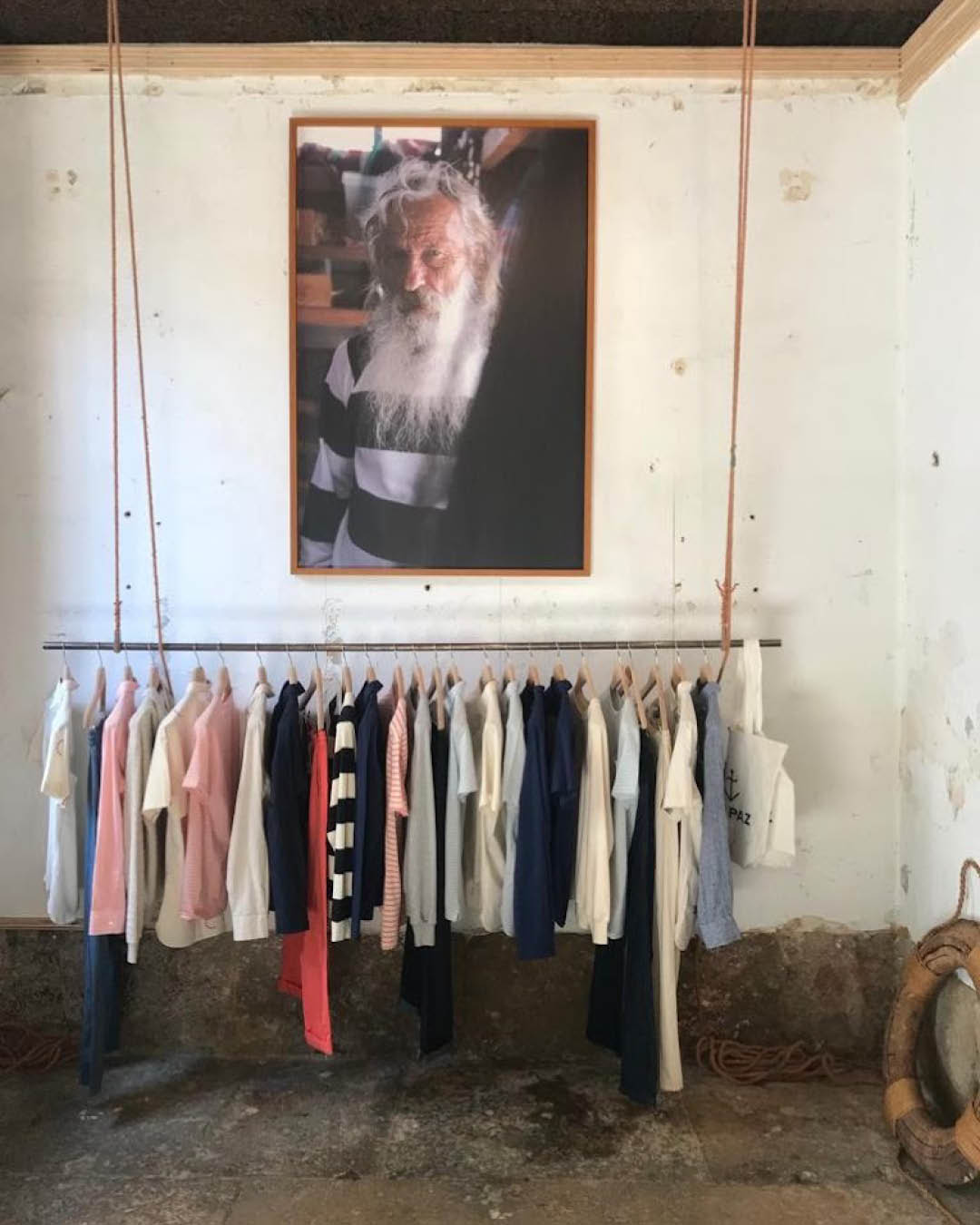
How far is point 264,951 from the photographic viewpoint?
95.7 inches

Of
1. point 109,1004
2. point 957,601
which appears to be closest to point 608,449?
point 957,601

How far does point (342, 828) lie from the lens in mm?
2070

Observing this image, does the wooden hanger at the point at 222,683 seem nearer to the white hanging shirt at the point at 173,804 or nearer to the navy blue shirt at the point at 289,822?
the white hanging shirt at the point at 173,804

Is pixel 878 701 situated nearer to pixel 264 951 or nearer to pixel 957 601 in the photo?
pixel 957 601

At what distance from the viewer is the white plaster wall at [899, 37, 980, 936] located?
2.09 meters

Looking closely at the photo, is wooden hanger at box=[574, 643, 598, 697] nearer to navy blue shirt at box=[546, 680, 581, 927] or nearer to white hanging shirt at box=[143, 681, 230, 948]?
navy blue shirt at box=[546, 680, 581, 927]

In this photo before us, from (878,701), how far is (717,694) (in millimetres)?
549

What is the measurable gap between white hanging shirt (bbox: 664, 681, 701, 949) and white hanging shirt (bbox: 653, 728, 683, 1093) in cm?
1

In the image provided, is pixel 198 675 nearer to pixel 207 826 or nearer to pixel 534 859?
pixel 207 826

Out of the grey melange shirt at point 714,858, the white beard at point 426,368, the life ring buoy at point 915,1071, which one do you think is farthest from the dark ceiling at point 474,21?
the life ring buoy at point 915,1071

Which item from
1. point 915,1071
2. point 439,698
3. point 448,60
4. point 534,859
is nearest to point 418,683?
point 439,698

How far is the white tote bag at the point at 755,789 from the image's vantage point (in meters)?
2.15

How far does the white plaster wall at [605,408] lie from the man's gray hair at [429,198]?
16cm

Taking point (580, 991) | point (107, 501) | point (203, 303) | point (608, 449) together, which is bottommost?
point (580, 991)
